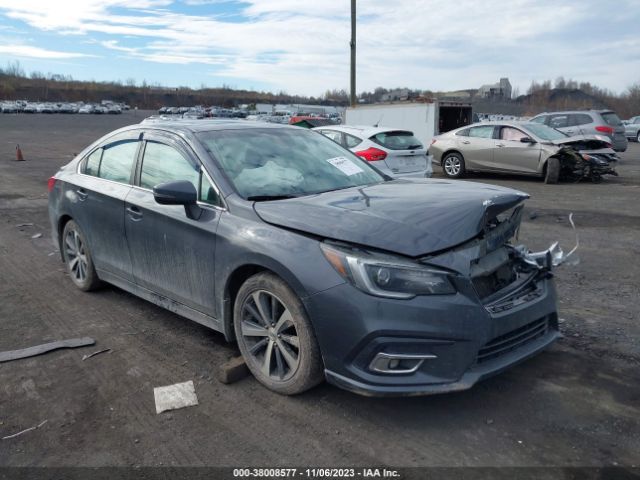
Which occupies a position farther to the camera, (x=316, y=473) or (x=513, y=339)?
(x=513, y=339)

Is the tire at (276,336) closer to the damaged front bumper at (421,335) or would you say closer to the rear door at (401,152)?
the damaged front bumper at (421,335)

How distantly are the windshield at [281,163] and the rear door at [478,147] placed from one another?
10730 mm

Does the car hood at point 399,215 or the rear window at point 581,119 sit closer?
the car hood at point 399,215

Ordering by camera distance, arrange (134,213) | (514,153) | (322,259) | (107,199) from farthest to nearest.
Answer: (514,153)
(107,199)
(134,213)
(322,259)

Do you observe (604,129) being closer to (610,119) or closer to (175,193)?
(610,119)

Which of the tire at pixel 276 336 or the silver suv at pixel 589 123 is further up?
the silver suv at pixel 589 123

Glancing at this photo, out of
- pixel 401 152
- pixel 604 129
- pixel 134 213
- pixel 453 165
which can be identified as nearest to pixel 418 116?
pixel 453 165

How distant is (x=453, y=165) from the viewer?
15.6m

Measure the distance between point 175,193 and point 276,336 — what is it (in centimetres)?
115

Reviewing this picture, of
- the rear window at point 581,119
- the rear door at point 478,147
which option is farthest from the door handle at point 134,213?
the rear window at point 581,119

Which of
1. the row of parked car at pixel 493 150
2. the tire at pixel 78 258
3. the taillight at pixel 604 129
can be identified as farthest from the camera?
the taillight at pixel 604 129

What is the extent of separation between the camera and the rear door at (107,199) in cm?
466

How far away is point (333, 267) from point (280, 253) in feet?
1.20

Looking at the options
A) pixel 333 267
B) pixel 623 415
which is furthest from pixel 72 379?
pixel 623 415
